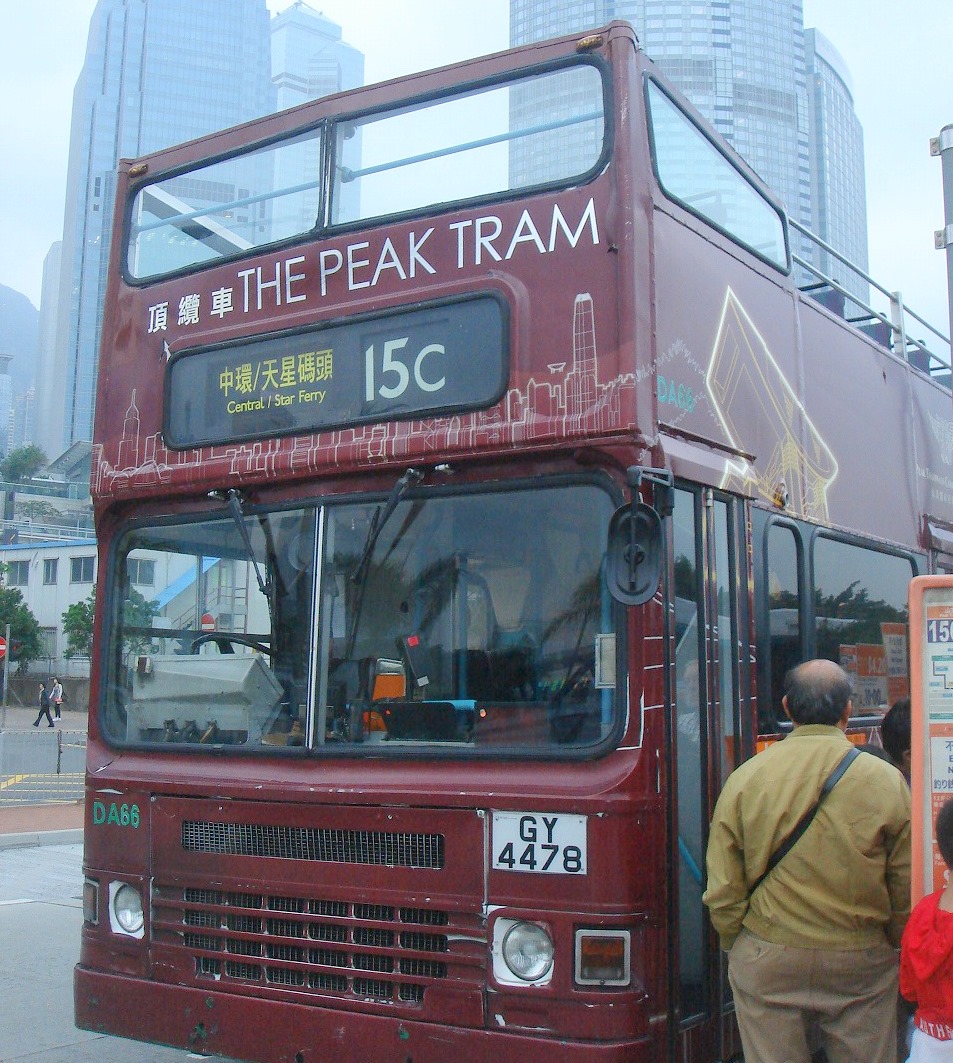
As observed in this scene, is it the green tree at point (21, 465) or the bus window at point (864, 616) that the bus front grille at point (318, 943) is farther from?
the green tree at point (21, 465)

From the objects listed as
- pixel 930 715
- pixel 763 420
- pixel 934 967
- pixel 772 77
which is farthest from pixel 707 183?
pixel 772 77

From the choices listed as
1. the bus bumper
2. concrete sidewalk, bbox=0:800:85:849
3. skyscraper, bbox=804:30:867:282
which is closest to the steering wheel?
the bus bumper

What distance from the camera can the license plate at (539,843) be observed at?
3.78 meters

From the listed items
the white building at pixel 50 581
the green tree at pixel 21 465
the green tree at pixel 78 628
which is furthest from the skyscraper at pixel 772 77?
the green tree at pixel 78 628

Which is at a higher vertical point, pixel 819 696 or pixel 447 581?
pixel 447 581

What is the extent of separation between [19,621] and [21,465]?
202 ft

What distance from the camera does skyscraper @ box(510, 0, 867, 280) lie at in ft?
388

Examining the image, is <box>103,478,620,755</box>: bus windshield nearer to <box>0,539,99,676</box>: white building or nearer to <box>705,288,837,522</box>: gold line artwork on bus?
<box>705,288,837,522</box>: gold line artwork on bus

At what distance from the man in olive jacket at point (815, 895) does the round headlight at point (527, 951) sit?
→ 564 mm

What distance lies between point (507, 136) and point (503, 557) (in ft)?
5.44

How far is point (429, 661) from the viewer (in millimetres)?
4184

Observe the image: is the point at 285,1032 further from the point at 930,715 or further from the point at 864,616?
the point at 864,616

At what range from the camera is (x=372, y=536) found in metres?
4.31

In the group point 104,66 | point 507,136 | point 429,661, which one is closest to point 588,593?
point 429,661
